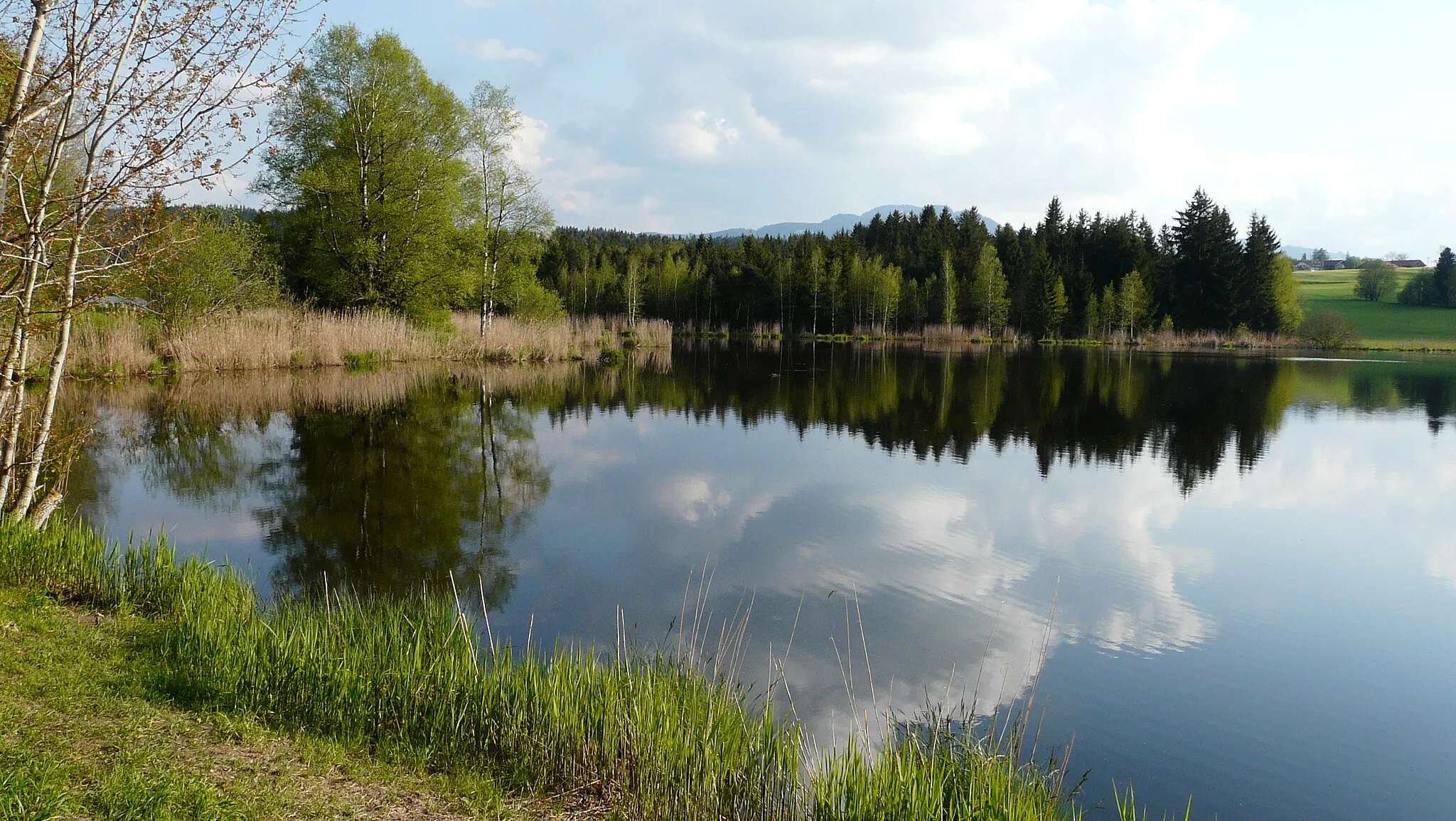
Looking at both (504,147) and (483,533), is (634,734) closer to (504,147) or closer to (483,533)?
(483,533)

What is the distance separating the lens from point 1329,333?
53.7 metres

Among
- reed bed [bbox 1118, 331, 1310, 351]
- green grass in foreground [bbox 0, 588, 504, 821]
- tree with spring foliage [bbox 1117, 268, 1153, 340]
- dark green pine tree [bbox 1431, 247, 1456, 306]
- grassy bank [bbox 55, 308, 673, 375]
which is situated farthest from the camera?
dark green pine tree [bbox 1431, 247, 1456, 306]

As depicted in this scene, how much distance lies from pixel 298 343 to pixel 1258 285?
198ft

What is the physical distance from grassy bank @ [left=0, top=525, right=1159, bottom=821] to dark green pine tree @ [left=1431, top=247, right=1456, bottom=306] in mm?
87097

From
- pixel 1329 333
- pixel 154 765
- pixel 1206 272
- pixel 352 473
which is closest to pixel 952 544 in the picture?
pixel 154 765

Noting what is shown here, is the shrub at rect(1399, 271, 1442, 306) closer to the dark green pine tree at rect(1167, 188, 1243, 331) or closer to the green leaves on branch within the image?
the dark green pine tree at rect(1167, 188, 1243, 331)

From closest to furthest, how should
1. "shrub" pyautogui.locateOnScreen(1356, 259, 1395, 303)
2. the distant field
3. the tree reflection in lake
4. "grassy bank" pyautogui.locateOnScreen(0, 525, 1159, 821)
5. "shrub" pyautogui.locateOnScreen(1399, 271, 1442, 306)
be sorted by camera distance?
"grassy bank" pyautogui.locateOnScreen(0, 525, 1159, 821), the tree reflection in lake, the distant field, "shrub" pyautogui.locateOnScreen(1399, 271, 1442, 306), "shrub" pyautogui.locateOnScreen(1356, 259, 1395, 303)

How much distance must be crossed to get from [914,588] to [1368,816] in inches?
132

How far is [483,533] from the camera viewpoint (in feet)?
27.0

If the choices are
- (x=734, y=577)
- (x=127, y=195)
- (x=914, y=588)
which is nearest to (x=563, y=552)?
(x=734, y=577)

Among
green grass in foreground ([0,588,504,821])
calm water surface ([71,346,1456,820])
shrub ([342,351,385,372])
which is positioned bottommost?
calm water surface ([71,346,1456,820])

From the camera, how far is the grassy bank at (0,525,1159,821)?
3379 millimetres

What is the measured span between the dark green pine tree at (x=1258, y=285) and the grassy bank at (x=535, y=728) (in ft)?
211

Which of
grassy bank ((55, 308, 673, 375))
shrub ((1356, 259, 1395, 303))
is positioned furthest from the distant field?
grassy bank ((55, 308, 673, 375))
